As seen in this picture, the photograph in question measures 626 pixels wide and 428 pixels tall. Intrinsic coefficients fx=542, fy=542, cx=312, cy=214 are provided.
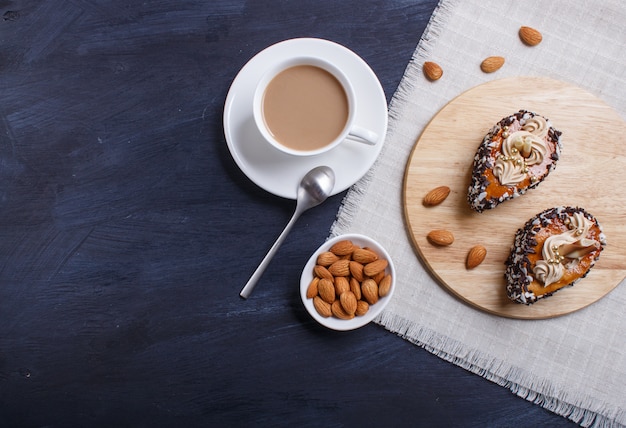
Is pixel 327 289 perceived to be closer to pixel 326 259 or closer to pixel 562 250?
pixel 326 259

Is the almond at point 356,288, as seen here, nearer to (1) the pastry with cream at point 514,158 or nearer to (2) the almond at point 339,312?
(2) the almond at point 339,312

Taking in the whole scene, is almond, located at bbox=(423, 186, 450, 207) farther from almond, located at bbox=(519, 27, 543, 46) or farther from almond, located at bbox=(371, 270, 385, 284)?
almond, located at bbox=(519, 27, 543, 46)

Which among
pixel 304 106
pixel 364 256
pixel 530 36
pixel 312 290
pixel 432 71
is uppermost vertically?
pixel 530 36

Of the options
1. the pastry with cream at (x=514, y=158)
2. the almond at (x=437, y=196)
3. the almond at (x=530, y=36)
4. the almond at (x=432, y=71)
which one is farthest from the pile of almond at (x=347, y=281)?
the almond at (x=530, y=36)

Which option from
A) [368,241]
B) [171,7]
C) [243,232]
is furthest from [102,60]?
[368,241]

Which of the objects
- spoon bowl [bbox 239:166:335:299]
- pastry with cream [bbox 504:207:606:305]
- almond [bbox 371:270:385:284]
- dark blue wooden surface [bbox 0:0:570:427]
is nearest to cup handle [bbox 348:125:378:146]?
spoon bowl [bbox 239:166:335:299]

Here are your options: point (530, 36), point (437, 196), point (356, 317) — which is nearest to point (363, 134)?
point (437, 196)
